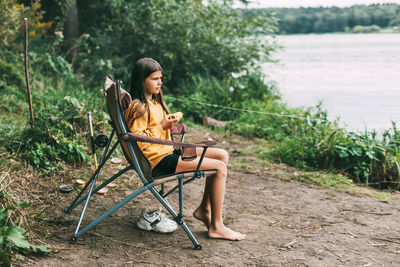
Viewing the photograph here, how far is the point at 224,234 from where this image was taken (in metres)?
3.12

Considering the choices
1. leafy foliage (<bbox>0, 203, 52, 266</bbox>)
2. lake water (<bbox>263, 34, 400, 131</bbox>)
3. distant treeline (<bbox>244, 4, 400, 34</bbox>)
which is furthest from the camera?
distant treeline (<bbox>244, 4, 400, 34</bbox>)

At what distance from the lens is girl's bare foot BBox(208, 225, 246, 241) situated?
3117 millimetres

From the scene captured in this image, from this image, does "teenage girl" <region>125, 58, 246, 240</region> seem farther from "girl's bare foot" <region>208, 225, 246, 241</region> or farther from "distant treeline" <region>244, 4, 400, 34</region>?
"distant treeline" <region>244, 4, 400, 34</region>

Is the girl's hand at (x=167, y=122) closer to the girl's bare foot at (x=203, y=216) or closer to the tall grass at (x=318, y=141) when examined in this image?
the girl's bare foot at (x=203, y=216)

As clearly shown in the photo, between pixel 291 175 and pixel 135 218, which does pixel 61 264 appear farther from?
pixel 291 175

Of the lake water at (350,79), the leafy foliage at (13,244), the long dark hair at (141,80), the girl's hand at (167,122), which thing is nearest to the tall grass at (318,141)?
the lake water at (350,79)

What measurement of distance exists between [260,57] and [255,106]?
194 cm

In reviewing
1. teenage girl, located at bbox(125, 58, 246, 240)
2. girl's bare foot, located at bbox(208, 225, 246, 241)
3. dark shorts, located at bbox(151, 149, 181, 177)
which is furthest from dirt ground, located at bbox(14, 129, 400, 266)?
dark shorts, located at bbox(151, 149, 181, 177)

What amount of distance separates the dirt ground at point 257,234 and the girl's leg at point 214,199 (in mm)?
75

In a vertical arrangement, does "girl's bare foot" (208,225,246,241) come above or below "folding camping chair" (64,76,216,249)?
below

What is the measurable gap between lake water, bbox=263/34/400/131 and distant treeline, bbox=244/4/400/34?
50 cm

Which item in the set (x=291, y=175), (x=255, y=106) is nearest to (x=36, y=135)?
(x=291, y=175)

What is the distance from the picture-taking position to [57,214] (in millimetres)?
3303

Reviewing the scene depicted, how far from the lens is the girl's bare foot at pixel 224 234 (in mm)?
3117
